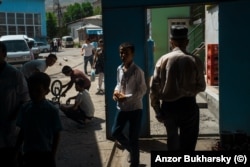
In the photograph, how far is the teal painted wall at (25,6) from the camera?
47250mm

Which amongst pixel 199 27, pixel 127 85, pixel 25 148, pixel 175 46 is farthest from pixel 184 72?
pixel 199 27

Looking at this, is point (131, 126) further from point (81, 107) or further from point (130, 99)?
point (81, 107)

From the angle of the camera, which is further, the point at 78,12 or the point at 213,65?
the point at 78,12

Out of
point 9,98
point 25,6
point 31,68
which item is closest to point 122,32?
point 31,68

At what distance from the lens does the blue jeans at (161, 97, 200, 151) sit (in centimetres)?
435

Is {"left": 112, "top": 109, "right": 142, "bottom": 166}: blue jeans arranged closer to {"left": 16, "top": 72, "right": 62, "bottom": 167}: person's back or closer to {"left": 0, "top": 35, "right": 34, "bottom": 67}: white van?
{"left": 16, "top": 72, "right": 62, "bottom": 167}: person's back

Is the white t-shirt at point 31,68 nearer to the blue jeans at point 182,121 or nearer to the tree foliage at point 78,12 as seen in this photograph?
the blue jeans at point 182,121

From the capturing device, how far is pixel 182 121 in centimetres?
438

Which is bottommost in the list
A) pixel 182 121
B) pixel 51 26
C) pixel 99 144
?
pixel 99 144

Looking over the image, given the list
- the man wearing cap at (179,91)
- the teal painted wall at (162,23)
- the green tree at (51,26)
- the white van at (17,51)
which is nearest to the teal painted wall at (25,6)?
the green tree at (51,26)

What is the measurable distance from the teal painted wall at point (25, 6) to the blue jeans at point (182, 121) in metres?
44.9

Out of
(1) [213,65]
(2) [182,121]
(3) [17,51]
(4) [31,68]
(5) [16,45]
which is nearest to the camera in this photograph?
(2) [182,121]

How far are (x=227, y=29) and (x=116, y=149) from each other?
2652 millimetres

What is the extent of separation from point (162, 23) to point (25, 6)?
1245 inches
